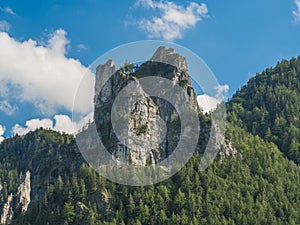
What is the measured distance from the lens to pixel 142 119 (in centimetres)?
17500

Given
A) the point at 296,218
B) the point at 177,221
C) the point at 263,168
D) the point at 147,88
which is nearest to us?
the point at 177,221

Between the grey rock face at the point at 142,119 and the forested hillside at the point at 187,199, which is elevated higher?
the grey rock face at the point at 142,119

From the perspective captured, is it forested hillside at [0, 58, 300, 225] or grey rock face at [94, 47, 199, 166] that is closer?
forested hillside at [0, 58, 300, 225]

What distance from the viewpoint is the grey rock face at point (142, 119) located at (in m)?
162

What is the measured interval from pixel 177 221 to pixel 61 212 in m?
28.3

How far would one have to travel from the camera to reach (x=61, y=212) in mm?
134250

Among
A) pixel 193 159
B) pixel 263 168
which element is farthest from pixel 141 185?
pixel 263 168

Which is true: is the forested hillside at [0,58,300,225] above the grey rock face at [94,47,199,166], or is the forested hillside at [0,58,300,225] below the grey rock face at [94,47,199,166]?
below

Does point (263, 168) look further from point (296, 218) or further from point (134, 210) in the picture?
point (134, 210)

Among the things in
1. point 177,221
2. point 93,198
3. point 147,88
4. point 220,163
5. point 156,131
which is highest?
point 147,88

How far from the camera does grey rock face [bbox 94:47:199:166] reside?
162 metres

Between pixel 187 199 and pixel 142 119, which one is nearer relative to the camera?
pixel 187 199

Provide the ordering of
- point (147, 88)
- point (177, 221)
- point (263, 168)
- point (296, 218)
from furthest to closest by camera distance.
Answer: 1. point (147, 88)
2. point (263, 168)
3. point (296, 218)
4. point (177, 221)

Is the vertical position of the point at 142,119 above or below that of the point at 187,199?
above
